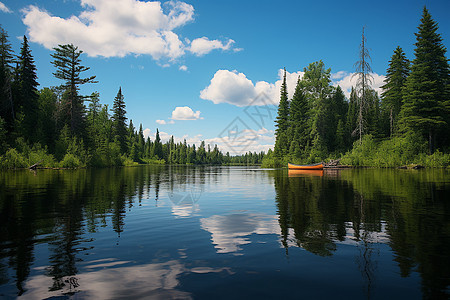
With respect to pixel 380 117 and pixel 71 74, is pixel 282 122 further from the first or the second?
pixel 71 74

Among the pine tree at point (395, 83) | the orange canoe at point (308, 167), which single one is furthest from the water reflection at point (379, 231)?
the pine tree at point (395, 83)

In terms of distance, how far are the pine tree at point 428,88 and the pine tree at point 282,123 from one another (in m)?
30.9

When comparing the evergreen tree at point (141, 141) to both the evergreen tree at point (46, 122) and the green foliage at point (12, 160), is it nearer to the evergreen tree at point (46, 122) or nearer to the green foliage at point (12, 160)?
the evergreen tree at point (46, 122)

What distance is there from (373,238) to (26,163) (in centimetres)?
4752

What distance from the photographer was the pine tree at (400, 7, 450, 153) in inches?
1521

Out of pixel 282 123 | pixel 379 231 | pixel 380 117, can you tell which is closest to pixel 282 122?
pixel 282 123

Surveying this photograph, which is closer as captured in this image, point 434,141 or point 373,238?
point 373,238

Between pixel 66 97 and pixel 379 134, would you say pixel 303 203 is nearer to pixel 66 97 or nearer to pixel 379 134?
pixel 379 134

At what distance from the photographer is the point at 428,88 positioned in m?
40.0

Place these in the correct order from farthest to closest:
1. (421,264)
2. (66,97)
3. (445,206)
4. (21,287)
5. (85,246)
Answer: (66,97) < (445,206) < (85,246) < (421,264) < (21,287)

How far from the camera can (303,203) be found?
431 inches

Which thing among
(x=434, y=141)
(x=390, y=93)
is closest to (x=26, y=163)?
(x=434, y=141)

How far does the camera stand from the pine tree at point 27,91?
44719 millimetres

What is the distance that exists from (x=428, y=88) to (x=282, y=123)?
37.6 metres
